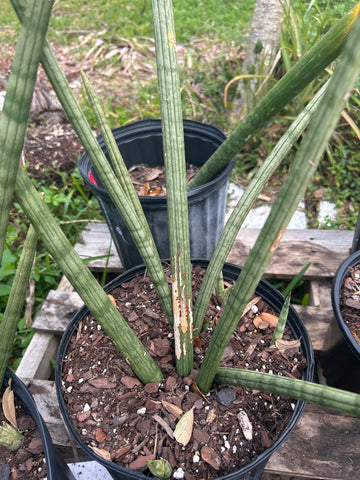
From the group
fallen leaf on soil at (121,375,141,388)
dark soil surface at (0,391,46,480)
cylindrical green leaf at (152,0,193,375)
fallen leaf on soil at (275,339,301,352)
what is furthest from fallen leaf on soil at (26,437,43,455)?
fallen leaf on soil at (275,339,301,352)

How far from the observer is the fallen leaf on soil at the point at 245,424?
81 cm

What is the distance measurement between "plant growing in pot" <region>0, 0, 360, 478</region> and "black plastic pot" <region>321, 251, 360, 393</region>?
36 cm

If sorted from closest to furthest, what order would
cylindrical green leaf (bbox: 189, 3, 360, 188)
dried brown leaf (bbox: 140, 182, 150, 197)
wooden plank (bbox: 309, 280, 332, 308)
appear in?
cylindrical green leaf (bbox: 189, 3, 360, 188), wooden plank (bbox: 309, 280, 332, 308), dried brown leaf (bbox: 140, 182, 150, 197)

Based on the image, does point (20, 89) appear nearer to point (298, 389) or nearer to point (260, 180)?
point (260, 180)

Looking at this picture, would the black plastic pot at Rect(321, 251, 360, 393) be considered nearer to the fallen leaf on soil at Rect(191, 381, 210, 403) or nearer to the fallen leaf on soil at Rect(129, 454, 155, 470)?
the fallen leaf on soil at Rect(191, 381, 210, 403)

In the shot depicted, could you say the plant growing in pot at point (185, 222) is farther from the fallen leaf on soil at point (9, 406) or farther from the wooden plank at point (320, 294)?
the wooden plank at point (320, 294)

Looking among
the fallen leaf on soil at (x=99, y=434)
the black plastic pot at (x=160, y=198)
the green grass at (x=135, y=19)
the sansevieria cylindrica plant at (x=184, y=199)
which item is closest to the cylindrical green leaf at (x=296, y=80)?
the sansevieria cylindrica plant at (x=184, y=199)

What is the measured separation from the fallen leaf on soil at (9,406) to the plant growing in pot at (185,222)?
5.3 inches

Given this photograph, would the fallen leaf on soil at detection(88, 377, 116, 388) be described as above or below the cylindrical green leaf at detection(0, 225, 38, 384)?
below

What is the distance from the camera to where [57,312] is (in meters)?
1.38

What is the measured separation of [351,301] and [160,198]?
2.05 ft

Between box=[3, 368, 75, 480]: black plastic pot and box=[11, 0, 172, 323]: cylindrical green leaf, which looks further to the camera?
box=[3, 368, 75, 480]: black plastic pot

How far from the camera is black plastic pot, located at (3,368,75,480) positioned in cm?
77

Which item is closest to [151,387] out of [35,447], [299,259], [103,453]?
[103,453]
